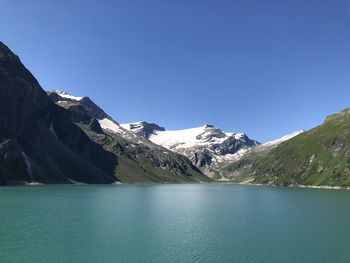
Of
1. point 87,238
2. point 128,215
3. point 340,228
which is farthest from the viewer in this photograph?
point 128,215

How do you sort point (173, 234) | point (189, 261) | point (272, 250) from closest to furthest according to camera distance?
point (189, 261)
point (272, 250)
point (173, 234)

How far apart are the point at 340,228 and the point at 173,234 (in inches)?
1612

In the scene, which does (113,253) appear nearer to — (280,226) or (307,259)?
(307,259)

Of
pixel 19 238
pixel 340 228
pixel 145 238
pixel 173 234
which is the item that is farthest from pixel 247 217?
pixel 19 238

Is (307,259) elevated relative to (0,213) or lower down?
lower down

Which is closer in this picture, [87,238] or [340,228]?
[87,238]

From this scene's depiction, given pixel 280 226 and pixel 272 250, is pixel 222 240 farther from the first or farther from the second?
pixel 280 226

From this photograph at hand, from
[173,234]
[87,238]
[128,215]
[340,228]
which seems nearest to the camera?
[87,238]

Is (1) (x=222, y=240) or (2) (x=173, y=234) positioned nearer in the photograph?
(1) (x=222, y=240)

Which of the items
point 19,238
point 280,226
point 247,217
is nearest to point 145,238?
point 19,238

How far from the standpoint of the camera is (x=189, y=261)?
196 feet

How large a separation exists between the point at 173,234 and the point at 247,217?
39298 mm

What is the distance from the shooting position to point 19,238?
71.9 meters

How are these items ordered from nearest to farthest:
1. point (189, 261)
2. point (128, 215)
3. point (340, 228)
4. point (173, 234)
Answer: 1. point (189, 261)
2. point (173, 234)
3. point (340, 228)
4. point (128, 215)
